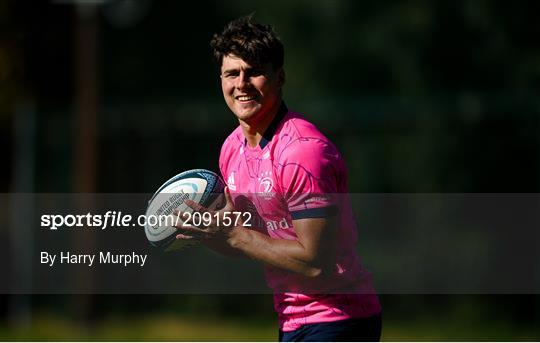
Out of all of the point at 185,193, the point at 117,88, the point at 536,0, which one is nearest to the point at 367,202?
the point at 536,0

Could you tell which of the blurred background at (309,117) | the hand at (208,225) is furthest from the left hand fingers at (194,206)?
the blurred background at (309,117)

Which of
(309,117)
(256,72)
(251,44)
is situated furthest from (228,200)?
(309,117)

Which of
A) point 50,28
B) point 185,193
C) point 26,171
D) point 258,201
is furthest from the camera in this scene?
point 50,28

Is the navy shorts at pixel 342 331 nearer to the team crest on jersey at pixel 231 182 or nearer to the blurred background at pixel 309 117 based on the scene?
the team crest on jersey at pixel 231 182

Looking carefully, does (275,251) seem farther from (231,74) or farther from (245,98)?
(231,74)

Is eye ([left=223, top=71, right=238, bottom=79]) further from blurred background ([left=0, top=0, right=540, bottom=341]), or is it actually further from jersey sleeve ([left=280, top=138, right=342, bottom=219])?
blurred background ([left=0, top=0, right=540, bottom=341])

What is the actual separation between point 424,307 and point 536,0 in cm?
466

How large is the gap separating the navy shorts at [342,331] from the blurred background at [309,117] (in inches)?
360

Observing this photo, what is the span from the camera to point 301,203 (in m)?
4.90

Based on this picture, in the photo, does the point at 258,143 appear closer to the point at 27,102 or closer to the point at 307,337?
the point at 307,337

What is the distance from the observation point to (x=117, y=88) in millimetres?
18797

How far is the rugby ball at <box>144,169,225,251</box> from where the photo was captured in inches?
212

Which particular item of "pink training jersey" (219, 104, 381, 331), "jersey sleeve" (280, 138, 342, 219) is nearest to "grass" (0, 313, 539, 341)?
"pink training jersey" (219, 104, 381, 331)

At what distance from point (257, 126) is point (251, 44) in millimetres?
383
